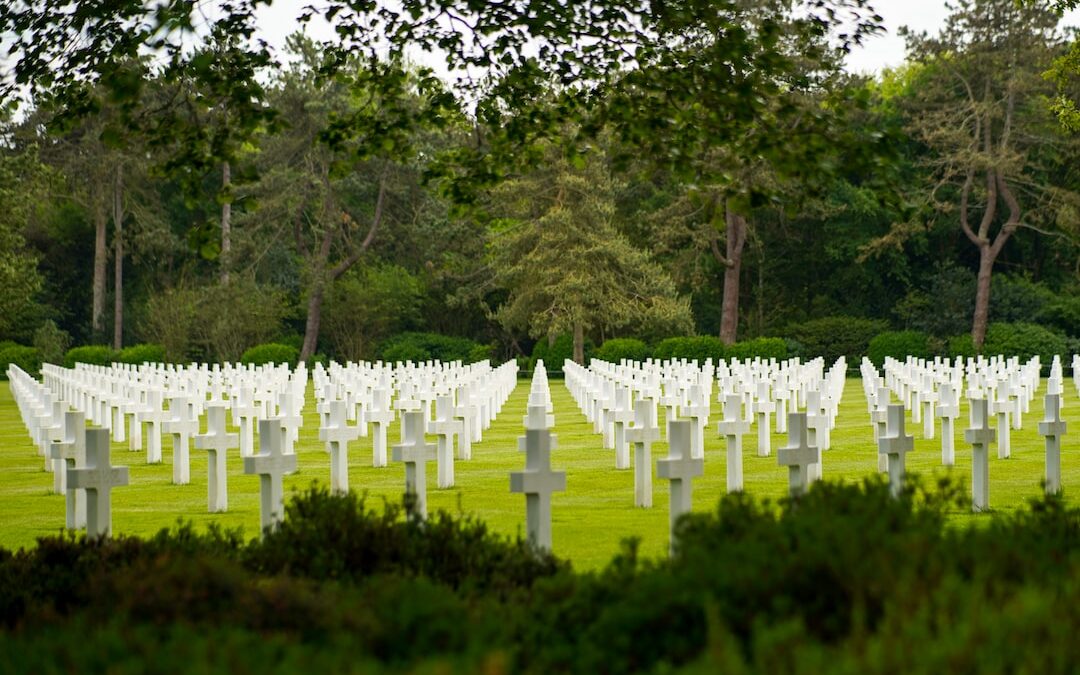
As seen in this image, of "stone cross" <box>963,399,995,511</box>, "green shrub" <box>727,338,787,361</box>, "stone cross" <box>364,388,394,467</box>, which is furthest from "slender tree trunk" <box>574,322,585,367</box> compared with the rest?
"stone cross" <box>963,399,995,511</box>

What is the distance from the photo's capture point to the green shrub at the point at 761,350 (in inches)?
2144

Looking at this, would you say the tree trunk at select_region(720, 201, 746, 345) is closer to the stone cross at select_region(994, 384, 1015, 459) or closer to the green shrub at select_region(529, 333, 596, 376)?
the green shrub at select_region(529, 333, 596, 376)

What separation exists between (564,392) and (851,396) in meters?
8.91

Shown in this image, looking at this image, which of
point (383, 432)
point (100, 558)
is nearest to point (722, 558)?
point (100, 558)

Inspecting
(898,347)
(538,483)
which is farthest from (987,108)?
(538,483)

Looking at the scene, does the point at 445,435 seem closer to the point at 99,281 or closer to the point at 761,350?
the point at 761,350

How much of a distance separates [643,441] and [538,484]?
16.7ft

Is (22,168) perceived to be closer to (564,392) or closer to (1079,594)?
(564,392)

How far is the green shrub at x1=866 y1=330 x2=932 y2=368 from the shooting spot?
5388cm

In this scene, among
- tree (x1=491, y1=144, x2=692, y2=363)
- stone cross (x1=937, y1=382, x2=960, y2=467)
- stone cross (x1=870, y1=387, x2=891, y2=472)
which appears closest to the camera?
stone cross (x1=870, y1=387, x2=891, y2=472)

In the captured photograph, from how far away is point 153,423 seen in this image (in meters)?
18.8

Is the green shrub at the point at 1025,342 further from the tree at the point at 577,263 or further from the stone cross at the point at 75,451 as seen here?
the stone cross at the point at 75,451

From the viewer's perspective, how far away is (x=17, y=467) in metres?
19.0

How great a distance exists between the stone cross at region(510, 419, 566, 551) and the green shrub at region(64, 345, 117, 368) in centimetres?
5123
